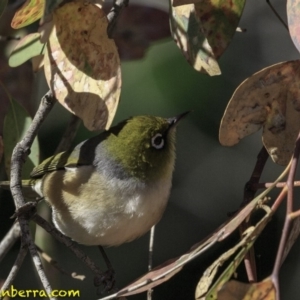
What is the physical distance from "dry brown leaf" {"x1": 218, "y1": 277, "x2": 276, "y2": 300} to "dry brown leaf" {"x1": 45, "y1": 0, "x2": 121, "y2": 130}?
361 mm

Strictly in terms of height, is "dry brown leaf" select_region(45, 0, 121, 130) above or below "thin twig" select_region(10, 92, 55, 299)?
above

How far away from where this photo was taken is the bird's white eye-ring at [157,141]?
2.12 metres

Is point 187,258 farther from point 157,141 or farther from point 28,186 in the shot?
point 28,186

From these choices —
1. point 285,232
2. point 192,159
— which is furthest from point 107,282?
point 192,159

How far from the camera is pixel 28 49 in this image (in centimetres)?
171

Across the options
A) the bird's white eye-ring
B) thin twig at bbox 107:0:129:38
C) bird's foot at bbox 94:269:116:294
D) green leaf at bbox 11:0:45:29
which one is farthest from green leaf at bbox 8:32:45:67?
bird's foot at bbox 94:269:116:294

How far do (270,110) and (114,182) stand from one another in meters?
0.84

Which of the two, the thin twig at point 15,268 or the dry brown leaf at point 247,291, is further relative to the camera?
the thin twig at point 15,268

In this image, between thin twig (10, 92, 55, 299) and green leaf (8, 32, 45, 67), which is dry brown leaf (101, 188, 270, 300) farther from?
green leaf (8, 32, 45, 67)

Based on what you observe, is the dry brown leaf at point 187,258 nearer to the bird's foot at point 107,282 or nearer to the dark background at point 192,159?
the bird's foot at point 107,282

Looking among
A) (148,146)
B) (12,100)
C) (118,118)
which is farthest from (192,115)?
(12,100)

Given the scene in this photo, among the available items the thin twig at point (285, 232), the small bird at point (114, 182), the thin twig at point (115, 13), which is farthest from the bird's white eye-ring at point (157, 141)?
the thin twig at point (285, 232)

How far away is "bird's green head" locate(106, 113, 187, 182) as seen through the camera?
2092mm

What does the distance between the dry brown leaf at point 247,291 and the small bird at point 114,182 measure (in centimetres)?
94
